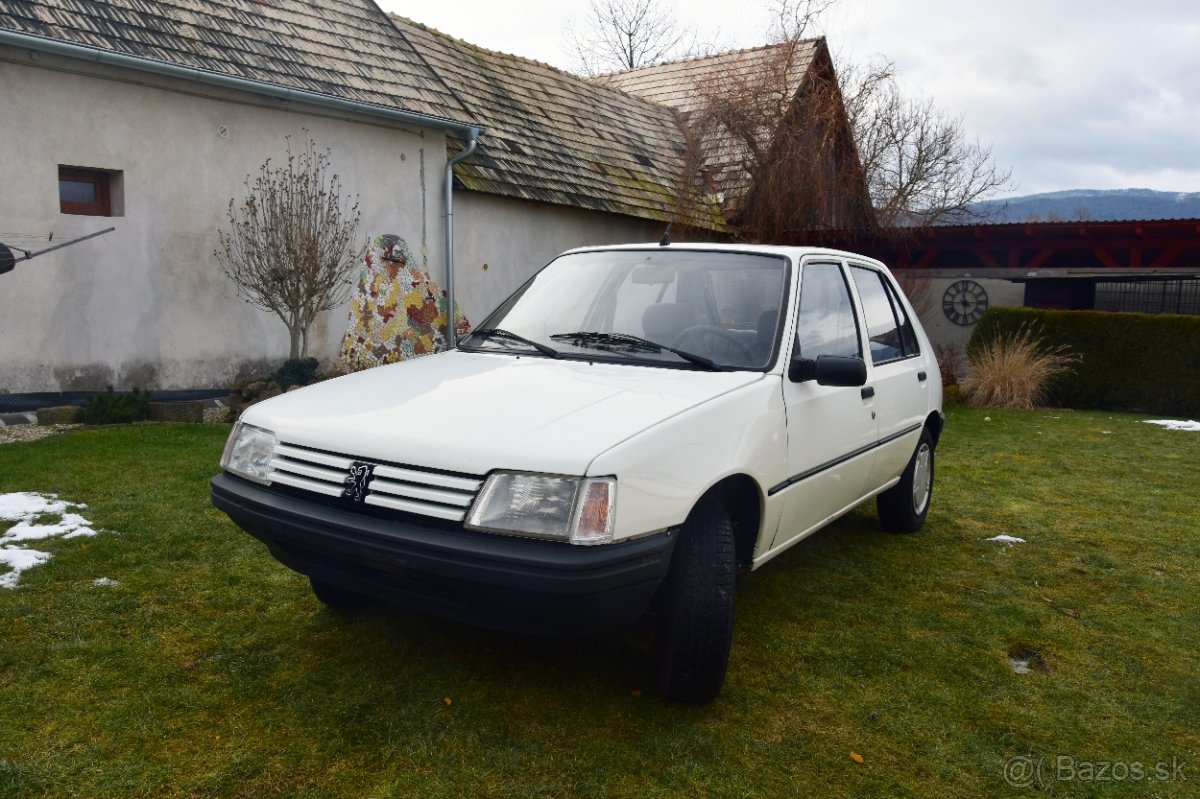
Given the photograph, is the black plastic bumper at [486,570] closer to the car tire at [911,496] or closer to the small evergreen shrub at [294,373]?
the car tire at [911,496]

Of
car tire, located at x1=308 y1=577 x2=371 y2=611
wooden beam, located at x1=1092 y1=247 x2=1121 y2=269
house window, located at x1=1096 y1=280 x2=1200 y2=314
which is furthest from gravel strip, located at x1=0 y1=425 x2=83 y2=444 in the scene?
house window, located at x1=1096 y1=280 x2=1200 y2=314

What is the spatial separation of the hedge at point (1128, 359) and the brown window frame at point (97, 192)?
1276 cm

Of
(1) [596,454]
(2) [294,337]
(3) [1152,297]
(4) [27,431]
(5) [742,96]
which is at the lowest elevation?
(4) [27,431]

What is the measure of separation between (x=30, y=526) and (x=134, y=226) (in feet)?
17.2

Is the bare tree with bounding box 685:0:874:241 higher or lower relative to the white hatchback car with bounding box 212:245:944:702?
higher

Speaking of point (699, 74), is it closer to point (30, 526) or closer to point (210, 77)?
point (210, 77)

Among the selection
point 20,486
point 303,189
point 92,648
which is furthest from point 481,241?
point 92,648

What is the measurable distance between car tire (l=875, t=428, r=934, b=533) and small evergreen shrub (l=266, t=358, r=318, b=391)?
6854 mm

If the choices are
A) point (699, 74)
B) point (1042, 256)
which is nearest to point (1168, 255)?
point (1042, 256)

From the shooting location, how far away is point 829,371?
3658 mm

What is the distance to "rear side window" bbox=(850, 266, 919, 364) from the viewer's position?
4.80 m

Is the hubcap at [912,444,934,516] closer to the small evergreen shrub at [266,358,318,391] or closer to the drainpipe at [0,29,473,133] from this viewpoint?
the small evergreen shrub at [266,358,318,391]

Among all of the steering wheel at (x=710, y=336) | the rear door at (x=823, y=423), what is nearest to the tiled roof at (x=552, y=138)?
the rear door at (x=823, y=423)

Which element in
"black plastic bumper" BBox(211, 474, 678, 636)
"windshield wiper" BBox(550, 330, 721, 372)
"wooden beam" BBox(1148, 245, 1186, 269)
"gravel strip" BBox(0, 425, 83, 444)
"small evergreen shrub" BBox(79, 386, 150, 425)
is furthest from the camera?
"wooden beam" BBox(1148, 245, 1186, 269)
